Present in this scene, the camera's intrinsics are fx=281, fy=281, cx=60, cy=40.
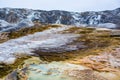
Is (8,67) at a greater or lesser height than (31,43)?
lesser

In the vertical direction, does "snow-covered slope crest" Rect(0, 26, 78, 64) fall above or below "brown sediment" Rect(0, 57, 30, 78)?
above

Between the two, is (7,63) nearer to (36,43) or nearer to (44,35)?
(36,43)

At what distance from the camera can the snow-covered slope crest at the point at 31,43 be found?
20.0 meters

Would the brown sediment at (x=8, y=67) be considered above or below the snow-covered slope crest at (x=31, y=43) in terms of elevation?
below

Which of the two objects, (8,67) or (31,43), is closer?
(8,67)

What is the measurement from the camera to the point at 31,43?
74.9 feet

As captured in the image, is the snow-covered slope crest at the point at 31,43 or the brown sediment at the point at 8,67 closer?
the brown sediment at the point at 8,67

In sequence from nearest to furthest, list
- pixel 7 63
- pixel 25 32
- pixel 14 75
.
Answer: pixel 14 75, pixel 7 63, pixel 25 32

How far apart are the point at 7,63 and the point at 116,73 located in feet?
23.9

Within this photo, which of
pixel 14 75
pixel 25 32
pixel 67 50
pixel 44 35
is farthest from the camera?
pixel 25 32

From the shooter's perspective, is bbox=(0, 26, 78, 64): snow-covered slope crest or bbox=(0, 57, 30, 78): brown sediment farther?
bbox=(0, 26, 78, 64): snow-covered slope crest

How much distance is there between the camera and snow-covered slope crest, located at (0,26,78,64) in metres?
20.0

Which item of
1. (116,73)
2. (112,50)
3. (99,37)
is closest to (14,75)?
(116,73)

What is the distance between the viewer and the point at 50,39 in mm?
23594
